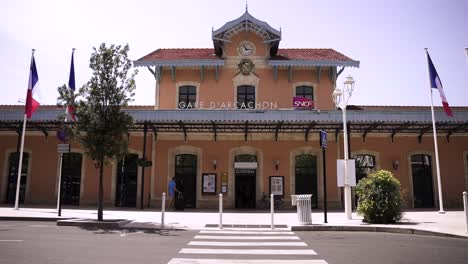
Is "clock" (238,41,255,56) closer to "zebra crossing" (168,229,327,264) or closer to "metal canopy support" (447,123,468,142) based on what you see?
"metal canopy support" (447,123,468,142)

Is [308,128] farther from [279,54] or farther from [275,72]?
[279,54]

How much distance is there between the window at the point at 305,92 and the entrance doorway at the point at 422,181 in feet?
21.5

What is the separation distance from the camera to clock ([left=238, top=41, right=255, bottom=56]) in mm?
22672

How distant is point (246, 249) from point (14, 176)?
714 inches

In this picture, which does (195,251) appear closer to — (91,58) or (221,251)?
(221,251)

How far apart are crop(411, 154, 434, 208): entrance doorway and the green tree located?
50.7 ft

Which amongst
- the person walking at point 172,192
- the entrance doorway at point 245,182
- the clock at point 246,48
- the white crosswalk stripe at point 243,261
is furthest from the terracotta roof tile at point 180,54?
the white crosswalk stripe at point 243,261

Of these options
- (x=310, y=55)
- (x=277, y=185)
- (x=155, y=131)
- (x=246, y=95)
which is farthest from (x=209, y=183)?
(x=310, y=55)

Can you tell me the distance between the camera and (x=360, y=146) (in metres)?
20.4

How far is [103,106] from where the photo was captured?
13.2 metres

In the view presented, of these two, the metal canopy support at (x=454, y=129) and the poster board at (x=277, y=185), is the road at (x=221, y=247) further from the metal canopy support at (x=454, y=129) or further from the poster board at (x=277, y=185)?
the metal canopy support at (x=454, y=129)

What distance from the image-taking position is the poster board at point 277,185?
2000cm

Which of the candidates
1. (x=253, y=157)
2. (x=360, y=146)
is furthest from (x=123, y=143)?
(x=360, y=146)

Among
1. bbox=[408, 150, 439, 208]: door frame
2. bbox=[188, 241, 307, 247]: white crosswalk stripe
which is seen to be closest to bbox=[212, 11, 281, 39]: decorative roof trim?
bbox=[408, 150, 439, 208]: door frame
